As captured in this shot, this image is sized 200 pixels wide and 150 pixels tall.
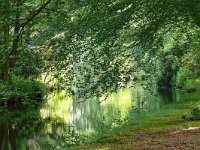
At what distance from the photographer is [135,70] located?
1791cm

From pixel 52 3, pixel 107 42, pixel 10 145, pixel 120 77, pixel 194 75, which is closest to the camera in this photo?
pixel 107 42

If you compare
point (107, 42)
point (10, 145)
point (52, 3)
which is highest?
point (52, 3)

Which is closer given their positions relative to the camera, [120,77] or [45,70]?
[45,70]

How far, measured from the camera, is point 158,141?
17.6 meters

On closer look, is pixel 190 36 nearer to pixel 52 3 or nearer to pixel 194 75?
pixel 52 3

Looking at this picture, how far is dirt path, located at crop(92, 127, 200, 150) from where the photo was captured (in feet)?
51.5

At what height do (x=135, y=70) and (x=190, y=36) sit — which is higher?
(x=190, y=36)

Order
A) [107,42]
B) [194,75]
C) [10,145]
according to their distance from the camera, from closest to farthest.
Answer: [107,42]
[10,145]
[194,75]

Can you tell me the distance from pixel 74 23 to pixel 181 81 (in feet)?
172

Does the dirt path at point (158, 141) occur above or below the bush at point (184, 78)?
below

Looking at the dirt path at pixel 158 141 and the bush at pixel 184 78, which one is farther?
the bush at pixel 184 78

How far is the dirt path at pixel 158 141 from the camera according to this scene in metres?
15.7

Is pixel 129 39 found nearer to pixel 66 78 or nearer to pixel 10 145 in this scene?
pixel 66 78

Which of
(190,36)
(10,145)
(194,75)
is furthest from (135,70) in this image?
(194,75)
